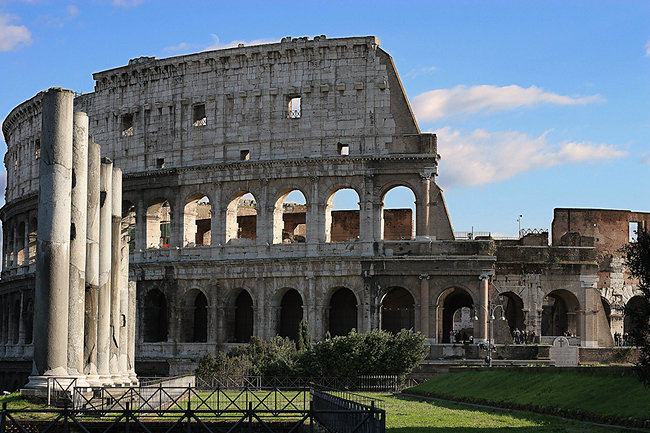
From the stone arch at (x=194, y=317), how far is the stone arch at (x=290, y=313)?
4.24 metres

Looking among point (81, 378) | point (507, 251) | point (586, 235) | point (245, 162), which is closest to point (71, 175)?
point (81, 378)

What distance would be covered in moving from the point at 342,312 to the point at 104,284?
23.0 metres

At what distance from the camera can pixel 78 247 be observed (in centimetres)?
2927

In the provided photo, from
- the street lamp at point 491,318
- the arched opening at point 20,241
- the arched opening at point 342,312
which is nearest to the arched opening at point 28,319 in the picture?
the arched opening at point 20,241

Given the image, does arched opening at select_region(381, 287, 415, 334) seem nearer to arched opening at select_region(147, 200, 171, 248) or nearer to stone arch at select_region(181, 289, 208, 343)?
stone arch at select_region(181, 289, 208, 343)

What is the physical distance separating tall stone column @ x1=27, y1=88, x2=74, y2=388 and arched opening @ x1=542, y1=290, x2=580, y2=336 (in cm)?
3243

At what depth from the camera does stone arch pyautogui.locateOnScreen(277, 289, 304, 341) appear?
55844 mm

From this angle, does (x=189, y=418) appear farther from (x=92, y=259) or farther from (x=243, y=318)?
(x=243, y=318)

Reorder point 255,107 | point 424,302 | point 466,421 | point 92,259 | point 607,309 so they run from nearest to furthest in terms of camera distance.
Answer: point 466,421 < point 92,259 < point 424,302 < point 255,107 < point 607,309

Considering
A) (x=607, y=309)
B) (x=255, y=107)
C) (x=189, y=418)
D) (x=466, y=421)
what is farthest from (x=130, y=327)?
(x=607, y=309)

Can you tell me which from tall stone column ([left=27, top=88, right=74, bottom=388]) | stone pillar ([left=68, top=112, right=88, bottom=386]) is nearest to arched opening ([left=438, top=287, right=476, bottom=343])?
stone pillar ([left=68, top=112, right=88, bottom=386])

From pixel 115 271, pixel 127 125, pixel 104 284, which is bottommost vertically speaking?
pixel 104 284

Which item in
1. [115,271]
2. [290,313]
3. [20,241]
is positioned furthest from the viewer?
[20,241]

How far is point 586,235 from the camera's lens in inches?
2343
